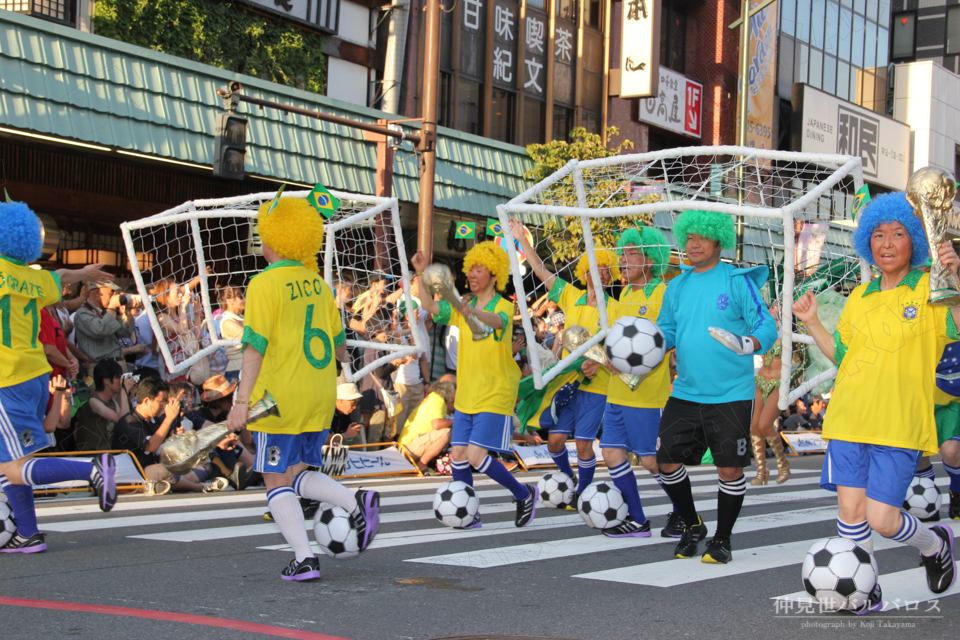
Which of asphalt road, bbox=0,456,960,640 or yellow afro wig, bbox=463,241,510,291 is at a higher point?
yellow afro wig, bbox=463,241,510,291

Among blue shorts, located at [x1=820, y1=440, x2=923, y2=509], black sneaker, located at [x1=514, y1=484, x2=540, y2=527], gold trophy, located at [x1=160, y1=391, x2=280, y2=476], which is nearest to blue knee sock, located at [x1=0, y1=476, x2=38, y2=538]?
gold trophy, located at [x1=160, y1=391, x2=280, y2=476]

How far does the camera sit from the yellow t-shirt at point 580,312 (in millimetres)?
8352

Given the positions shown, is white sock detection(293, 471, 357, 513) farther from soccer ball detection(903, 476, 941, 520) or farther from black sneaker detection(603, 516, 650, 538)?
soccer ball detection(903, 476, 941, 520)

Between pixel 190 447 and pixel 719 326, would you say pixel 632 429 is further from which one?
pixel 190 447

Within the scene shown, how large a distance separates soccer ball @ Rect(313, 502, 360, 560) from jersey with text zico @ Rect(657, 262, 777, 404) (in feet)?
6.57

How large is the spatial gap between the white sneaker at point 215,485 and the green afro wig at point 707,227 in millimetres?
5681

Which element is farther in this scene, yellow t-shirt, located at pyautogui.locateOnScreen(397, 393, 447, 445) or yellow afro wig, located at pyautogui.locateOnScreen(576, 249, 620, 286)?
yellow t-shirt, located at pyautogui.locateOnScreen(397, 393, 447, 445)

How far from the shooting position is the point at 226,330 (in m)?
11.1

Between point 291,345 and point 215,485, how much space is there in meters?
5.31

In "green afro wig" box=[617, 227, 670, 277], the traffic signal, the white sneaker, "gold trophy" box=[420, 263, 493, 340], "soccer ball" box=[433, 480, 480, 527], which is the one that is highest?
the traffic signal

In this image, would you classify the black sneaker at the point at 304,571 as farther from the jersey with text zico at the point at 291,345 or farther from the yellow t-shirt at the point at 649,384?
the yellow t-shirt at the point at 649,384

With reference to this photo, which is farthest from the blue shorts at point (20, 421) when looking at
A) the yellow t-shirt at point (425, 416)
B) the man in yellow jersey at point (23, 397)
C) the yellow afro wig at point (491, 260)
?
the yellow t-shirt at point (425, 416)

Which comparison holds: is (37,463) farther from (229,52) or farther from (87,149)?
(229,52)

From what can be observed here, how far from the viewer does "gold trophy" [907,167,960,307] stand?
4.67 meters
